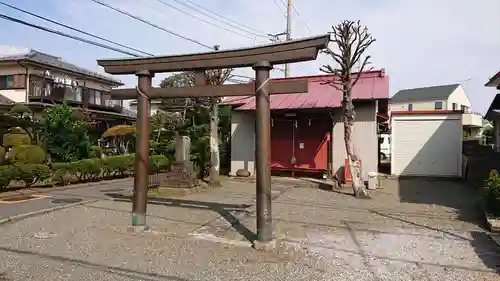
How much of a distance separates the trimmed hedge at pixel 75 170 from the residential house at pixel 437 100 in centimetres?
3411

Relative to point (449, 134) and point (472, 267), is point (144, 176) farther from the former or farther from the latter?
point (449, 134)

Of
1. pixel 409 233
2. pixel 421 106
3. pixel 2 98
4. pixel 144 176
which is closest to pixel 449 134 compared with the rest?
pixel 409 233

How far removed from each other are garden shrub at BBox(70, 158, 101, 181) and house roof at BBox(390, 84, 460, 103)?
3802 centimetres

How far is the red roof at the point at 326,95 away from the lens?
1389cm

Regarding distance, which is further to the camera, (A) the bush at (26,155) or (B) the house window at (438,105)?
(B) the house window at (438,105)

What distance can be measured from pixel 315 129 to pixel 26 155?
10.9m

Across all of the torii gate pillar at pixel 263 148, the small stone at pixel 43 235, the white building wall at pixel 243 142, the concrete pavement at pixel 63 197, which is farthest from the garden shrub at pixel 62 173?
the torii gate pillar at pixel 263 148

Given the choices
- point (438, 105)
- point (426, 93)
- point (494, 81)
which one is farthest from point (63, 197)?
point (426, 93)

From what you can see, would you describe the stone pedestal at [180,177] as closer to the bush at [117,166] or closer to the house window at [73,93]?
the bush at [117,166]

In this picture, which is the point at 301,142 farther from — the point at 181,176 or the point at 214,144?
the point at 181,176

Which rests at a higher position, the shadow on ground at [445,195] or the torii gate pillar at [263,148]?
the torii gate pillar at [263,148]

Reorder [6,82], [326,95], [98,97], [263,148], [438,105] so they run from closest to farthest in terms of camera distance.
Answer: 1. [263,148]
2. [326,95]
3. [6,82]
4. [98,97]
5. [438,105]

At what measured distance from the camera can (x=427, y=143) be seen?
52.2 feet

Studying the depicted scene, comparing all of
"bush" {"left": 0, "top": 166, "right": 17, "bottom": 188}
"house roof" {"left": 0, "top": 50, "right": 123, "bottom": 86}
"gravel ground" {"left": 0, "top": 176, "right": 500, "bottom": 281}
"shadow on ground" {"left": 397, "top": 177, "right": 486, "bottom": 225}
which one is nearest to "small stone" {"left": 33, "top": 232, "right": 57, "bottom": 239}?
"gravel ground" {"left": 0, "top": 176, "right": 500, "bottom": 281}
